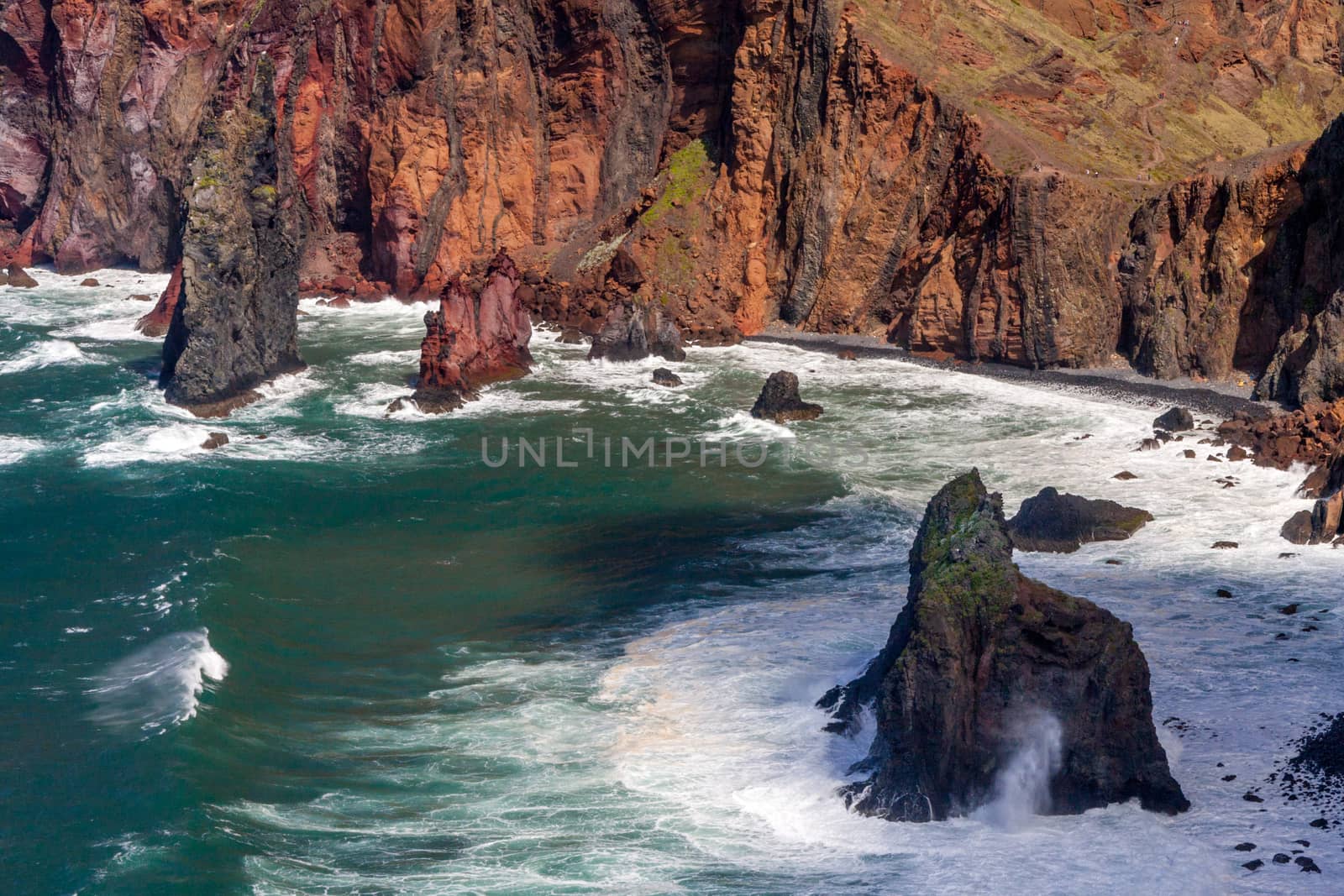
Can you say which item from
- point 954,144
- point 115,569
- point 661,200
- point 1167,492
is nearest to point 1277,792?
point 1167,492

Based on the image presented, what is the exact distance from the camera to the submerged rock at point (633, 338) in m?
70.5

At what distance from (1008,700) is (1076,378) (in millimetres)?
39805

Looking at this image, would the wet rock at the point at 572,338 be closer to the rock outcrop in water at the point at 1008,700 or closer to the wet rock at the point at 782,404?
the wet rock at the point at 782,404

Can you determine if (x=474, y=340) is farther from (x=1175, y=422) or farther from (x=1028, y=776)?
(x=1028, y=776)

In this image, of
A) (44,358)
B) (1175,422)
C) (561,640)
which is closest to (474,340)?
(44,358)

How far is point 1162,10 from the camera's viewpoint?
98750mm

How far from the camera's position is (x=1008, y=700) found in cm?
2556

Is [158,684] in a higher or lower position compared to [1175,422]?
lower

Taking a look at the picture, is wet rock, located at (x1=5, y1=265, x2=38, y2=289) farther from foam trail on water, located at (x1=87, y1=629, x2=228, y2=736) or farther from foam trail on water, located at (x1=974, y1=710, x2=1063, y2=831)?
foam trail on water, located at (x1=974, y1=710, x2=1063, y2=831)

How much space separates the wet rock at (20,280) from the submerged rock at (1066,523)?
79.3 m

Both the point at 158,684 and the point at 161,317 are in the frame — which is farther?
the point at 161,317

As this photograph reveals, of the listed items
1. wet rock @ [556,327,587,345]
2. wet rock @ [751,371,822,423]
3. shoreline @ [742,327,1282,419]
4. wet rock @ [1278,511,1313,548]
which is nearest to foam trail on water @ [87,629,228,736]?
wet rock @ [751,371,822,423]

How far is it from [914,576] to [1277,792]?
26.1 ft

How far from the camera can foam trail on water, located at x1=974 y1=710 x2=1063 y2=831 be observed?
25547 millimetres
